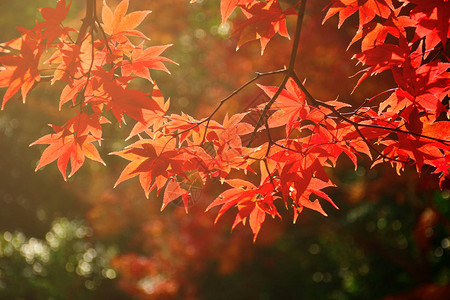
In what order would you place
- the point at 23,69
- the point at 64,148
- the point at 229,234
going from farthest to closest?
the point at 229,234 → the point at 64,148 → the point at 23,69

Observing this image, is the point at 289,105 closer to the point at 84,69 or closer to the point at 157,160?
the point at 157,160

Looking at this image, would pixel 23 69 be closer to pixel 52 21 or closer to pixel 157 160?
pixel 52 21

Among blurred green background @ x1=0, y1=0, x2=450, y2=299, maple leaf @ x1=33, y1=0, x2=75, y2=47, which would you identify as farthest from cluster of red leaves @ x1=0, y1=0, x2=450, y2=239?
blurred green background @ x1=0, y1=0, x2=450, y2=299

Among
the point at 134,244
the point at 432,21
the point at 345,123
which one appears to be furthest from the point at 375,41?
the point at 134,244

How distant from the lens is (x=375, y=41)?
3.62 feet

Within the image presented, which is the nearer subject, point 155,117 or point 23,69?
point 23,69

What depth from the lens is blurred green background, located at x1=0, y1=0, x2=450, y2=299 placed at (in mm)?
4508

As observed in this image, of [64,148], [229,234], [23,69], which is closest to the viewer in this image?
[23,69]

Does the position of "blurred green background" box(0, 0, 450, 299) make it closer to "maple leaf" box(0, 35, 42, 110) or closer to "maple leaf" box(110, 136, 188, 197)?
"maple leaf" box(110, 136, 188, 197)

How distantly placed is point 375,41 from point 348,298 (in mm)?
5397

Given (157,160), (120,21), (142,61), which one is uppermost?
(120,21)

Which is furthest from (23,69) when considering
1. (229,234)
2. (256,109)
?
(229,234)

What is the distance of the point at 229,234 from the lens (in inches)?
229

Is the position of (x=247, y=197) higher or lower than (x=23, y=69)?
lower
